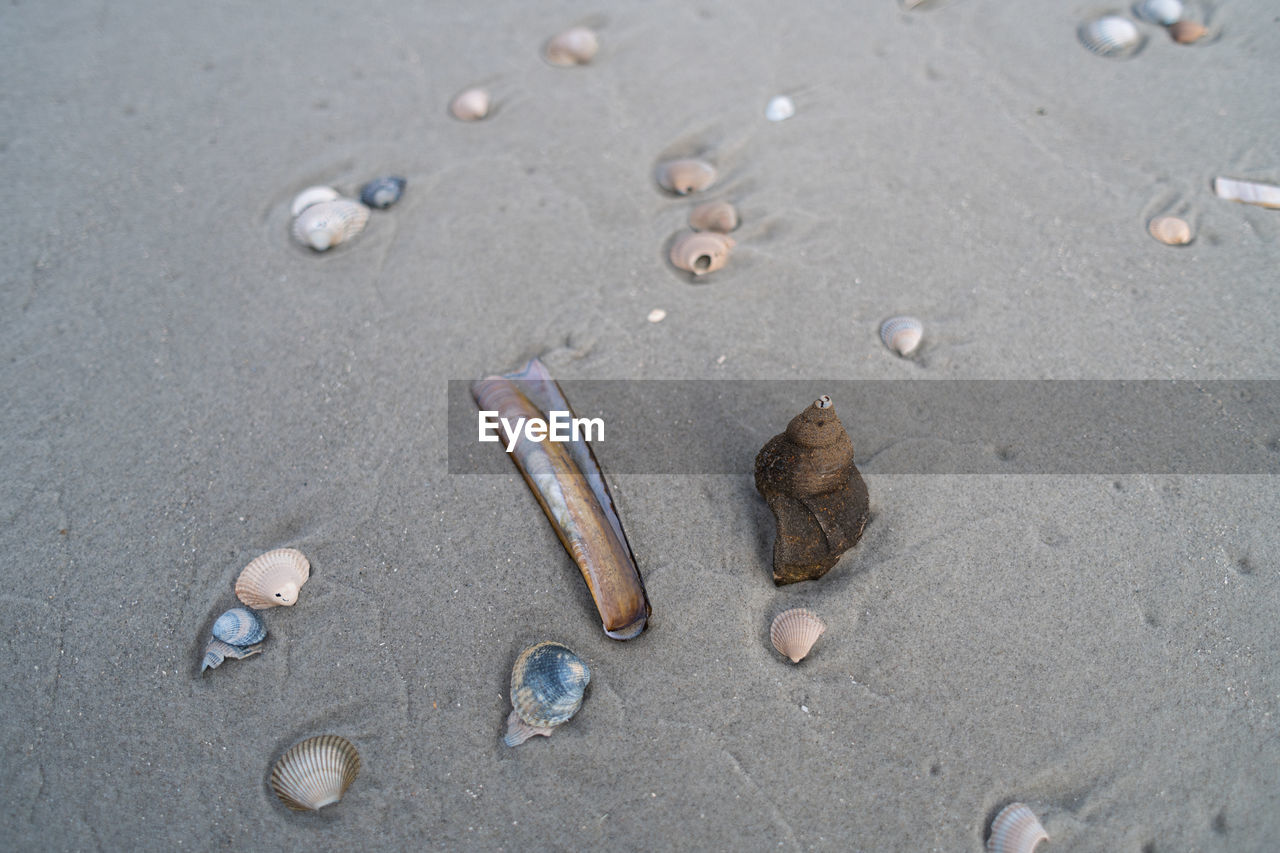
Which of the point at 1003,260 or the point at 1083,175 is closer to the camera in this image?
the point at 1003,260

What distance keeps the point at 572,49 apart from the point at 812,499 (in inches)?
122

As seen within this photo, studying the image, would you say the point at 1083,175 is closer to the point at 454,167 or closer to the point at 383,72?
the point at 454,167

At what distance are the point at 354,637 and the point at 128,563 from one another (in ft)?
2.95

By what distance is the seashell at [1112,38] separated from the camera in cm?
398

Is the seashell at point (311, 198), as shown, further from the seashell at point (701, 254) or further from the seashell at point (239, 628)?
the seashell at point (239, 628)

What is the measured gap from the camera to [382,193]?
11.5ft

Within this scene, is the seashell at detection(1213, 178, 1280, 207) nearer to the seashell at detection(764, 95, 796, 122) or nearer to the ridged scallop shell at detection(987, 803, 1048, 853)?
the seashell at detection(764, 95, 796, 122)

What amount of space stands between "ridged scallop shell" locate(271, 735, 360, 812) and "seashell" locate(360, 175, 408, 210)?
7.93ft

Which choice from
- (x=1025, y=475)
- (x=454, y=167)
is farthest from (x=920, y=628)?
(x=454, y=167)

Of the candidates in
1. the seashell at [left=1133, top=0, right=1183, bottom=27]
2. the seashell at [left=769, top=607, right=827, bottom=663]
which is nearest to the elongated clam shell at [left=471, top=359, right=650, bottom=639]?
the seashell at [left=769, top=607, right=827, bottom=663]

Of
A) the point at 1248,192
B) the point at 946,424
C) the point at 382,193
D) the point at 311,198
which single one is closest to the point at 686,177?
the point at 382,193

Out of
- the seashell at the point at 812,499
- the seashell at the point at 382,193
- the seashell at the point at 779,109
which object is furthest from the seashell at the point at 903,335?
the seashell at the point at 382,193

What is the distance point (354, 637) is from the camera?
2.37 meters

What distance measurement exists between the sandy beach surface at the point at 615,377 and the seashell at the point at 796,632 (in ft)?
0.25
